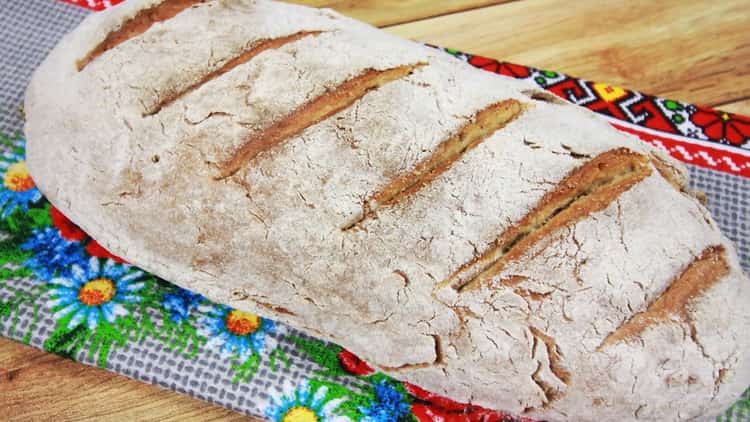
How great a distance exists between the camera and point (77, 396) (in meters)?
1.32

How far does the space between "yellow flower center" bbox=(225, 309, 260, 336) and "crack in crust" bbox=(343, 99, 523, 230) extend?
12.1 inches

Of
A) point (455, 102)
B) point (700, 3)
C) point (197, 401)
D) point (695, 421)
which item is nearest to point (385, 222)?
point (455, 102)

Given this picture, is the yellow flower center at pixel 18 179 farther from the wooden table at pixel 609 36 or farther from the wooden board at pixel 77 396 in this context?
the wooden table at pixel 609 36

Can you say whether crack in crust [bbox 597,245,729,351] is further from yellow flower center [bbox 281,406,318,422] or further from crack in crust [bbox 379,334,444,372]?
yellow flower center [bbox 281,406,318,422]

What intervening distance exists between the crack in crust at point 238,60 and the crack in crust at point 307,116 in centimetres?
15

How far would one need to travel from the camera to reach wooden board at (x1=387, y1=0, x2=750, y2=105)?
181 centimetres

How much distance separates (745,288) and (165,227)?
3.25ft

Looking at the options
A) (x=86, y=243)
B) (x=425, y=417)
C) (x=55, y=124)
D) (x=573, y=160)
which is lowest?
(x=425, y=417)

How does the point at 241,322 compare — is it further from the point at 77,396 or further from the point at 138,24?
the point at 138,24

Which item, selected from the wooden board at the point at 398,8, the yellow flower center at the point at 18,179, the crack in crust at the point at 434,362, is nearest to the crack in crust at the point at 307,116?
the crack in crust at the point at 434,362

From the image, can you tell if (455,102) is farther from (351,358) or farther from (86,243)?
(86,243)

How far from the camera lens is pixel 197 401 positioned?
52.5 inches

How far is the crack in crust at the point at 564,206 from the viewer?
1186mm

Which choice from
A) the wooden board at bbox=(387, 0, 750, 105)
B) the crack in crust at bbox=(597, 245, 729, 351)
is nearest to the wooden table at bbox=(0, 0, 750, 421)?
the wooden board at bbox=(387, 0, 750, 105)
